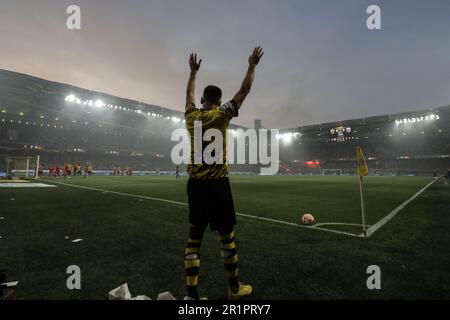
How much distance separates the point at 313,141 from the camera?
79750 mm

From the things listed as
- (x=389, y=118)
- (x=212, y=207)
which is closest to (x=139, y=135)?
(x=389, y=118)

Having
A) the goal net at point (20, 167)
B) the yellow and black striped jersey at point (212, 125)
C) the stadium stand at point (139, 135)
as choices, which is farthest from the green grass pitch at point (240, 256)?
the stadium stand at point (139, 135)

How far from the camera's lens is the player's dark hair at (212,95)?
278 cm

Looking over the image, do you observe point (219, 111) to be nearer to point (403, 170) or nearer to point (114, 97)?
point (114, 97)

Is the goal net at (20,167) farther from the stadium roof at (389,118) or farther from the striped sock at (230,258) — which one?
the stadium roof at (389,118)

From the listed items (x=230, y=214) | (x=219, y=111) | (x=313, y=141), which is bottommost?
(x=230, y=214)

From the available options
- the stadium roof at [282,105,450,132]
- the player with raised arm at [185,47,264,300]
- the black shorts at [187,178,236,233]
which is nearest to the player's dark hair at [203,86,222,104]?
the player with raised arm at [185,47,264,300]

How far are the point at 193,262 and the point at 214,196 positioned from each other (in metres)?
0.71

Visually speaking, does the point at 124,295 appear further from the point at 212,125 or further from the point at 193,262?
the point at 212,125

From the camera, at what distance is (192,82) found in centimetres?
308

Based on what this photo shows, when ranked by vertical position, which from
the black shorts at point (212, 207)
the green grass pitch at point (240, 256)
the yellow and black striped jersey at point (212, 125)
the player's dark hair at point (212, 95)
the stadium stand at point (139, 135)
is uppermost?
the stadium stand at point (139, 135)

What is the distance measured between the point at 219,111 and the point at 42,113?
58719mm

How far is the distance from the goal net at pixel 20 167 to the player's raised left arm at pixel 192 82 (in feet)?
104

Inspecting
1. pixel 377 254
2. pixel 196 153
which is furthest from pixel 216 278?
pixel 377 254
